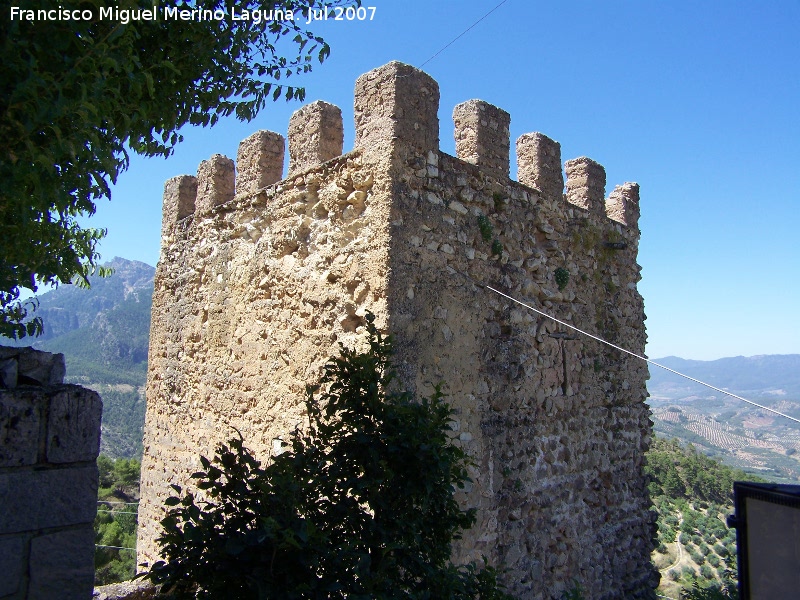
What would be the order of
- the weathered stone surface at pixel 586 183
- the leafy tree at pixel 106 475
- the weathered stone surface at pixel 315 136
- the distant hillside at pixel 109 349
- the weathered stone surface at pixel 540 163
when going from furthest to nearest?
the distant hillside at pixel 109 349
the leafy tree at pixel 106 475
the weathered stone surface at pixel 586 183
the weathered stone surface at pixel 540 163
the weathered stone surface at pixel 315 136

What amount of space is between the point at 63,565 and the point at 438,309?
10.0ft

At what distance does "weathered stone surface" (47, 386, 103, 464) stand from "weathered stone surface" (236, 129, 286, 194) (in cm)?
344

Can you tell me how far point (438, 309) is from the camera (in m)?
4.97

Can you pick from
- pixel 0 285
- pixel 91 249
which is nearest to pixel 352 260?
pixel 0 285

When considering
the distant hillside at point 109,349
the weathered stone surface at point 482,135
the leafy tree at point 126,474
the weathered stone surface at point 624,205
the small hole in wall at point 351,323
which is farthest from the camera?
the distant hillside at point 109,349

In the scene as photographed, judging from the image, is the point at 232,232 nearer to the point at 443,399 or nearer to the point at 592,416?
the point at 443,399

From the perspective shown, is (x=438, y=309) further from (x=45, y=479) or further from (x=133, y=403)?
(x=133, y=403)

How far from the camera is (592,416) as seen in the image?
6828 mm

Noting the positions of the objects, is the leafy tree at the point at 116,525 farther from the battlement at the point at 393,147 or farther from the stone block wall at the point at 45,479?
the stone block wall at the point at 45,479

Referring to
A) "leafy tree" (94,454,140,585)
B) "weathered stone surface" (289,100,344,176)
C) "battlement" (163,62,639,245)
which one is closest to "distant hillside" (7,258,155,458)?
"leafy tree" (94,454,140,585)

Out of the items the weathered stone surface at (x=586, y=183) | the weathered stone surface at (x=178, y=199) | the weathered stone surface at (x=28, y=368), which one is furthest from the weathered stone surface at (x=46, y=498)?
the weathered stone surface at (x=586, y=183)

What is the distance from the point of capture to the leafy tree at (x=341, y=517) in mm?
2758

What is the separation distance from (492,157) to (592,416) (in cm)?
316

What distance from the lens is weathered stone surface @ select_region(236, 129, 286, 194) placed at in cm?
610
